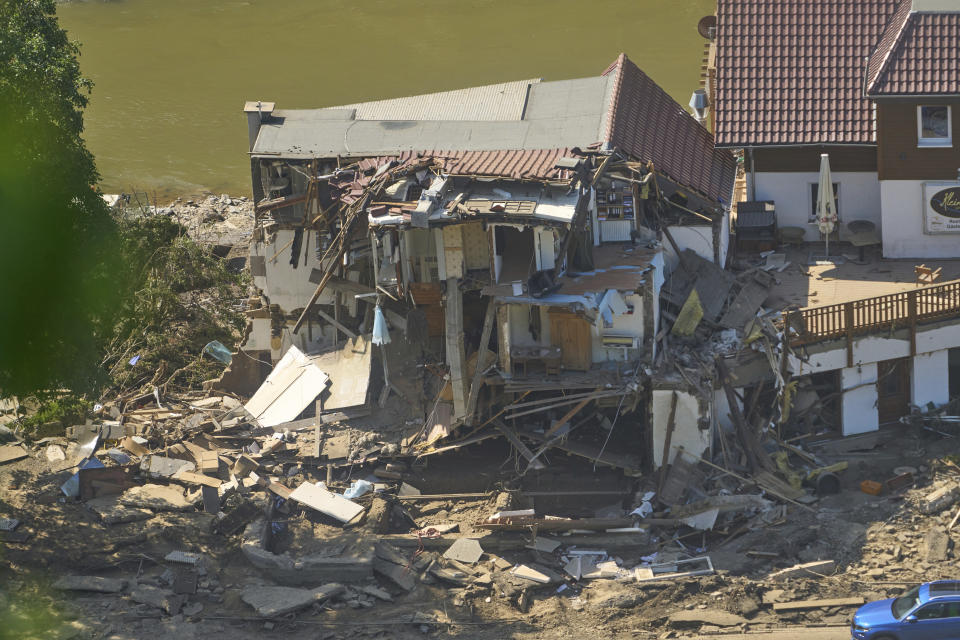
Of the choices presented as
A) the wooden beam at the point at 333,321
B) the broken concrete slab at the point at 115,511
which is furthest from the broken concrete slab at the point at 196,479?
the wooden beam at the point at 333,321

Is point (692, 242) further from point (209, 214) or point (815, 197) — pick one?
point (209, 214)

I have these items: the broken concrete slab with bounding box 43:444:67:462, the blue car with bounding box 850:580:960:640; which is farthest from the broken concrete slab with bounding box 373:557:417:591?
the blue car with bounding box 850:580:960:640

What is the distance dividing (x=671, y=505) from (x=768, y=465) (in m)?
2.42

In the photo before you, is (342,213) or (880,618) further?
(342,213)

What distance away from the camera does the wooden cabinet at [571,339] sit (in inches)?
1246

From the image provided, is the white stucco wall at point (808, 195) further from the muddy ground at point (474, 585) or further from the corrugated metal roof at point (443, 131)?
the muddy ground at point (474, 585)

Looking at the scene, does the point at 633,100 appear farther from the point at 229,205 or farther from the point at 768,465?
the point at 229,205

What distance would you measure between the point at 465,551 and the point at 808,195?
45.4 ft

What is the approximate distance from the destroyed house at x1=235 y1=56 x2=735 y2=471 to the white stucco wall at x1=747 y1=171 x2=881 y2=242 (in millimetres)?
1182

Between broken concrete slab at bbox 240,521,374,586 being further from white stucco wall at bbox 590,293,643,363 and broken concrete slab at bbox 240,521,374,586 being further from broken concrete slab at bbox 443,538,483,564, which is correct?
white stucco wall at bbox 590,293,643,363

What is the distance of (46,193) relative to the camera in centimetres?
2789

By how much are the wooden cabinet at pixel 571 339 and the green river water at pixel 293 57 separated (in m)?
25.2

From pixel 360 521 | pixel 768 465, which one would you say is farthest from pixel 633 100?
pixel 360 521

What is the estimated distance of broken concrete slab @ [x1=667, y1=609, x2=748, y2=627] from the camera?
28047 mm
